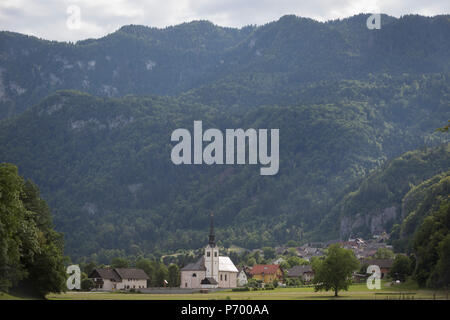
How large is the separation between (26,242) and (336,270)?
43901 millimetres

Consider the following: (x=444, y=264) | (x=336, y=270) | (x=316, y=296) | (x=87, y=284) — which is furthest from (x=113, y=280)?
(x=444, y=264)

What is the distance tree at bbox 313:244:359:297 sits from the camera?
425ft

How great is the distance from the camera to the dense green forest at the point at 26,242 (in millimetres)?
99938

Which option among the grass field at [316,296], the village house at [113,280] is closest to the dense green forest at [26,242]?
the grass field at [316,296]

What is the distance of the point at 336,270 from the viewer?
427ft

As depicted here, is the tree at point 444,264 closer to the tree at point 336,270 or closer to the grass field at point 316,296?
the grass field at point 316,296

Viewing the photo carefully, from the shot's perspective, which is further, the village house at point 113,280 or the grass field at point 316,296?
the village house at point 113,280

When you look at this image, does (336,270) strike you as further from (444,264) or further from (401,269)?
(401,269)

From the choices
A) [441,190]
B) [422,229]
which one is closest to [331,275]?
[422,229]

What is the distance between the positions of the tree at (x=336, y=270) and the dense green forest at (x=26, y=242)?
36.3 metres
